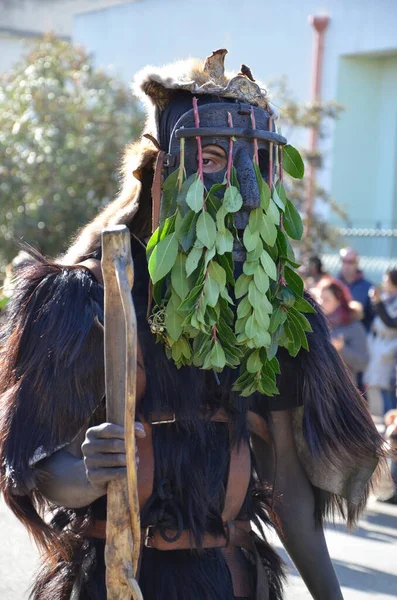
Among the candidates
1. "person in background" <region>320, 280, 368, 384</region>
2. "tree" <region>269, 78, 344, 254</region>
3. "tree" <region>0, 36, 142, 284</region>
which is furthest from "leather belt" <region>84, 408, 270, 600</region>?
"tree" <region>269, 78, 344, 254</region>

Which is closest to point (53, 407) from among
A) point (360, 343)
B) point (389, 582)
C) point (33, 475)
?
point (33, 475)

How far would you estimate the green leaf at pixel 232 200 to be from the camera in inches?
97.3

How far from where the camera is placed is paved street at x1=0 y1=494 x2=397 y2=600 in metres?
5.18

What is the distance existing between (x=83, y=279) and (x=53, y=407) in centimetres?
33

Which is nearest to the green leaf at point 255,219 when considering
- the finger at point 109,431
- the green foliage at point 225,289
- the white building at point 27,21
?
the green foliage at point 225,289

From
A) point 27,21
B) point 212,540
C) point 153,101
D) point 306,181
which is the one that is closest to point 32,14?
point 27,21

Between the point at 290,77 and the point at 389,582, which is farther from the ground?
the point at 290,77

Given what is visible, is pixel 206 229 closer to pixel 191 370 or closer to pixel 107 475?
pixel 191 370

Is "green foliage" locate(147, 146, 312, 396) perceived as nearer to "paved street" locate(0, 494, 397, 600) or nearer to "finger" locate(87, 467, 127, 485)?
"finger" locate(87, 467, 127, 485)

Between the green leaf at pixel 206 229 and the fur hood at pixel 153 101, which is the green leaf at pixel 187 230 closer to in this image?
the green leaf at pixel 206 229

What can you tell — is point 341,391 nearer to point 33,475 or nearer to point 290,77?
point 33,475

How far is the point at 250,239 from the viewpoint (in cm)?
249

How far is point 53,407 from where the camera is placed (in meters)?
2.36

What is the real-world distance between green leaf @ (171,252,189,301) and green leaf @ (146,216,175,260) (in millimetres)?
59
